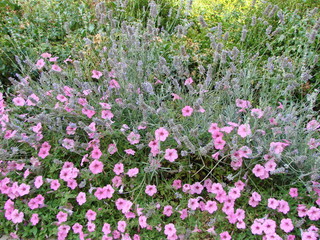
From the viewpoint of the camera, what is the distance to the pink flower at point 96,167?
2.37 metres

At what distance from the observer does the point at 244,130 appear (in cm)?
231

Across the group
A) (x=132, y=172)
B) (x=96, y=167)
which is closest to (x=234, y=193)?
(x=132, y=172)

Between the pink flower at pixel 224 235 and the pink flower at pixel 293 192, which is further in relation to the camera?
the pink flower at pixel 293 192

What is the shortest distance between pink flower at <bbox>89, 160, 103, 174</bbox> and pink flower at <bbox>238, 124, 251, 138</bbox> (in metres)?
0.99

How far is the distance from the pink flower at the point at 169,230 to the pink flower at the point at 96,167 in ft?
1.95

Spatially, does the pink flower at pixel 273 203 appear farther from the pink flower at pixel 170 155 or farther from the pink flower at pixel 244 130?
the pink flower at pixel 170 155

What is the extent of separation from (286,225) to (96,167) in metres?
1.31

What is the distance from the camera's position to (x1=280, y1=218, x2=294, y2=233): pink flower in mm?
2133

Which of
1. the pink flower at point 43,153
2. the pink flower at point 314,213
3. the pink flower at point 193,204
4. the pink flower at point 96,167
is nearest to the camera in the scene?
the pink flower at point 314,213

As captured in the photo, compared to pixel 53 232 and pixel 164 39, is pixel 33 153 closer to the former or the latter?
pixel 53 232

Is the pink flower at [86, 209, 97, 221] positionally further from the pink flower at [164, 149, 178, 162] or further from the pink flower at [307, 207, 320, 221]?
the pink flower at [307, 207, 320, 221]

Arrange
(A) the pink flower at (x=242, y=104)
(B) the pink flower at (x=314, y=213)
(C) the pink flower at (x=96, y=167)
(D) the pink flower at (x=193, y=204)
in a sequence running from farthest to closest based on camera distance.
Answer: (A) the pink flower at (x=242, y=104), (C) the pink flower at (x=96, y=167), (D) the pink flower at (x=193, y=204), (B) the pink flower at (x=314, y=213)

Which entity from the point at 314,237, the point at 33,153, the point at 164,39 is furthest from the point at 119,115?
the point at 314,237

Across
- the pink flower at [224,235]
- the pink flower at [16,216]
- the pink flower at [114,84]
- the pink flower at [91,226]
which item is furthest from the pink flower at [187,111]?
the pink flower at [16,216]
